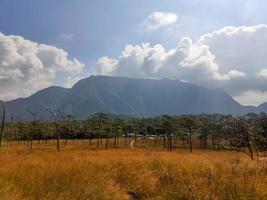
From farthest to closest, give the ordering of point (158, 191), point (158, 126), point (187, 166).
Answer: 1. point (158, 126)
2. point (187, 166)
3. point (158, 191)

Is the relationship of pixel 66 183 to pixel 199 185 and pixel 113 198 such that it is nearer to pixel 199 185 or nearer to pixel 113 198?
pixel 113 198

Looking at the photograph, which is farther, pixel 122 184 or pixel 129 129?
pixel 129 129

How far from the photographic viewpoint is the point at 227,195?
7.14m

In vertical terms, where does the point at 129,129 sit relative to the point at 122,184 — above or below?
above

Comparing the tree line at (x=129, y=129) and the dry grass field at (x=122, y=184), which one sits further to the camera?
the tree line at (x=129, y=129)

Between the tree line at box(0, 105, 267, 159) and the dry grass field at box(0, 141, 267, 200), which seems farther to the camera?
the tree line at box(0, 105, 267, 159)

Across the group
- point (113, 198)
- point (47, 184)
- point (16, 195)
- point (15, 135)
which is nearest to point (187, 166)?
point (113, 198)

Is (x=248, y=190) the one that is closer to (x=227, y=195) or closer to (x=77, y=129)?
(x=227, y=195)

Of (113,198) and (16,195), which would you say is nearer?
(16,195)

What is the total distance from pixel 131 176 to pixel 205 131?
3591 inches

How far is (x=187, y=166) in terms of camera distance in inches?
482

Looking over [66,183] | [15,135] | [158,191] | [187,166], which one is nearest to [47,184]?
[66,183]

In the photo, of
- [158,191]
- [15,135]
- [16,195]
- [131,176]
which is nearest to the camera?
[16,195]

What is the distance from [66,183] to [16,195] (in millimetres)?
1888
